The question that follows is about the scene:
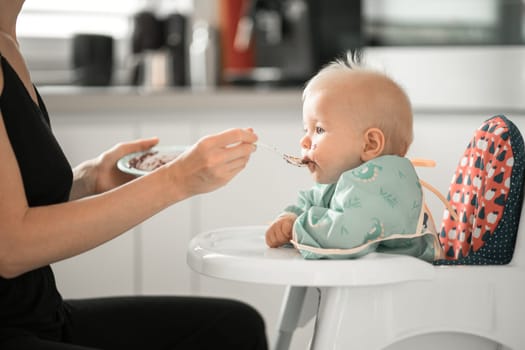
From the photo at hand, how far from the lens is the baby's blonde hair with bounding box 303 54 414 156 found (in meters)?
1.21

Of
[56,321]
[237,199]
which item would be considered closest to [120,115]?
[237,199]

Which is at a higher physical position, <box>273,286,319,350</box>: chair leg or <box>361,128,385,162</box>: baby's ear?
<box>361,128,385,162</box>: baby's ear

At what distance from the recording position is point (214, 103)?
7.93 ft

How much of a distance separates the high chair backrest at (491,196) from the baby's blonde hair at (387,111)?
0.14m

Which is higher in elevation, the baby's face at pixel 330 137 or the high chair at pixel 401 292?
the baby's face at pixel 330 137

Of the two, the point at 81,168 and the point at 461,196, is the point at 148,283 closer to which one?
the point at 81,168

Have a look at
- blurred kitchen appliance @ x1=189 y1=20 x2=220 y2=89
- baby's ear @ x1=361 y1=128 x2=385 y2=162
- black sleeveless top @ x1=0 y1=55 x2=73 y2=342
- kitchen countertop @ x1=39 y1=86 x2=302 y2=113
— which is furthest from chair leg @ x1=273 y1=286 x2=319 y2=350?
blurred kitchen appliance @ x1=189 y1=20 x2=220 y2=89

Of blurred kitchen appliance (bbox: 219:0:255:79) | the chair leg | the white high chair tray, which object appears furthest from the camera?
blurred kitchen appliance (bbox: 219:0:255:79)

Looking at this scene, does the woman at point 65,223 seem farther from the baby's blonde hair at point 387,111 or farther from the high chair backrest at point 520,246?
the high chair backrest at point 520,246

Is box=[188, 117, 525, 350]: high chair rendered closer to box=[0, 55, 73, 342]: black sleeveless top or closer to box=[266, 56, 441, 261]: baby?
box=[266, 56, 441, 261]: baby

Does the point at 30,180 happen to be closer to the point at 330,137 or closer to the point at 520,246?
the point at 330,137

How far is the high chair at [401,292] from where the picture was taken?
1.07m

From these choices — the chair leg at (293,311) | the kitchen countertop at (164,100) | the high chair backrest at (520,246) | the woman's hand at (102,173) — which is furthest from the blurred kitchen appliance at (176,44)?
the high chair backrest at (520,246)

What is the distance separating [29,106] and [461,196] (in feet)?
2.42
